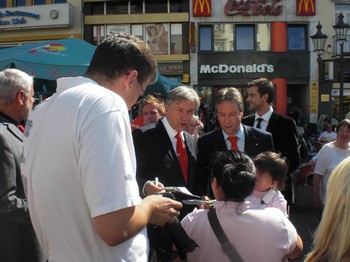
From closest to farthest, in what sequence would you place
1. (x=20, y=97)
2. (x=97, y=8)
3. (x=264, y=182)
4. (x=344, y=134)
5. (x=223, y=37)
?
(x=20, y=97), (x=264, y=182), (x=344, y=134), (x=223, y=37), (x=97, y=8)

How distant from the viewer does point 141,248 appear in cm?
149

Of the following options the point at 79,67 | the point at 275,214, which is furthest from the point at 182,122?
the point at 79,67

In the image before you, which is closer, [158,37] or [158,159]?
[158,159]

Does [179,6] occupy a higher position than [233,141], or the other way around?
[179,6]

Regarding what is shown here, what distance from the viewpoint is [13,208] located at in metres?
2.17

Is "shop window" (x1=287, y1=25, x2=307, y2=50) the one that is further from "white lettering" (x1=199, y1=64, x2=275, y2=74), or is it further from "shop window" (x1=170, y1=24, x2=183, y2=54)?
"shop window" (x1=170, y1=24, x2=183, y2=54)

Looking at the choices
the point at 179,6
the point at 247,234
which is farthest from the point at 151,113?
the point at 179,6

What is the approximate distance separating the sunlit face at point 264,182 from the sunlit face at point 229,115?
432mm

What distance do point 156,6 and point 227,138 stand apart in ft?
62.0

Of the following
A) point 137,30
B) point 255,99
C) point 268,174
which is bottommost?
point 268,174

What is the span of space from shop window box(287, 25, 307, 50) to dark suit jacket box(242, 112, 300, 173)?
17.5m

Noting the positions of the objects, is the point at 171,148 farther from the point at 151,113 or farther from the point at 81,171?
the point at 151,113

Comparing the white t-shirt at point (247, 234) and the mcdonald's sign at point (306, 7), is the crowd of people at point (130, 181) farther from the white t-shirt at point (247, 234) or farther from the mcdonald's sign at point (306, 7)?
the mcdonald's sign at point (306, 7)

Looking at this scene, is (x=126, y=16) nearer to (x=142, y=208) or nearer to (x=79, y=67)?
(x=79, y=67)
